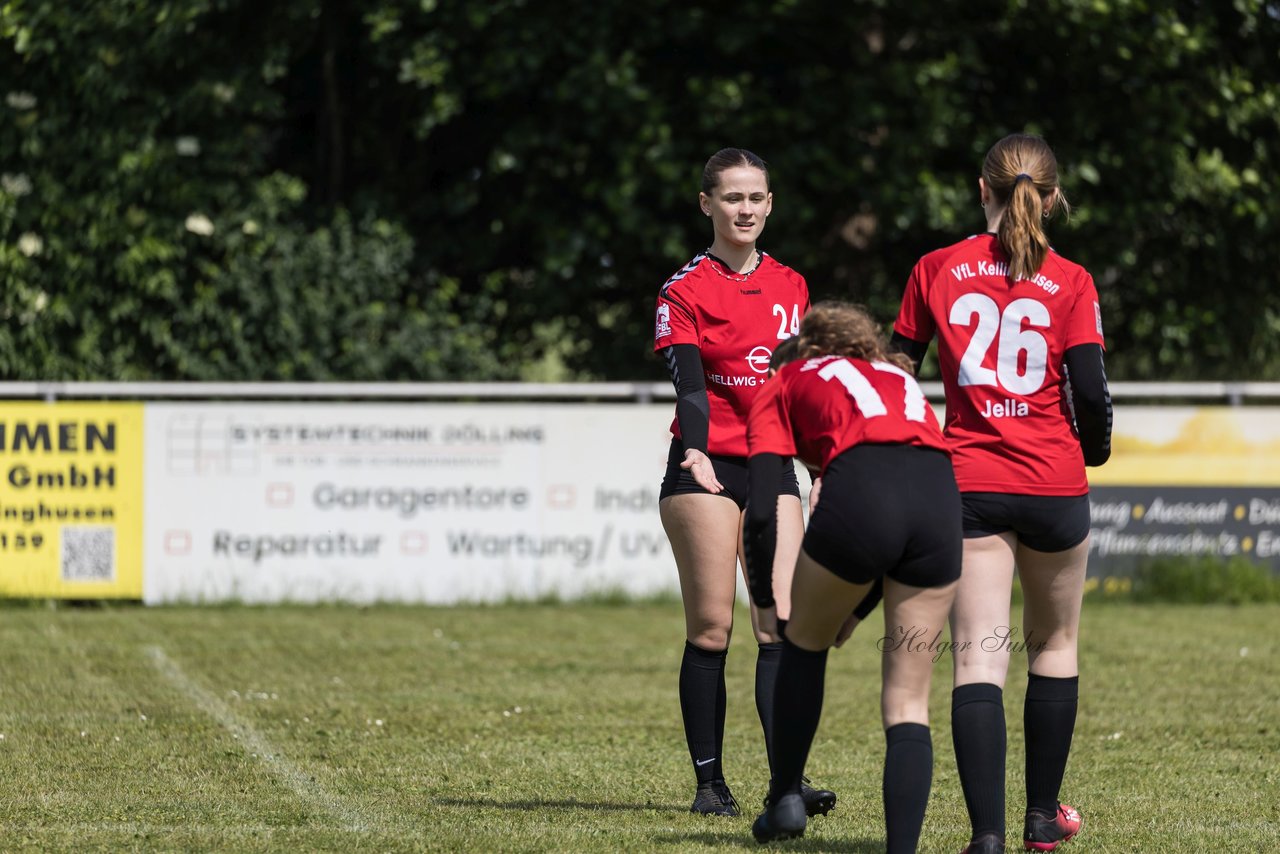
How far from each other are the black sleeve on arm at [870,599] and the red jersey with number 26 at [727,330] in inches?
42.8

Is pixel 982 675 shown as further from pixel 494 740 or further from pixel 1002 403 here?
pixel 494 740

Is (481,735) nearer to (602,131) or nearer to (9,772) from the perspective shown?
(9,772)

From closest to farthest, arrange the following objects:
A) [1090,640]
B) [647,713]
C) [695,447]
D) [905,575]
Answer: [905,575]
[695,447]
[647,713]
[1090,640]

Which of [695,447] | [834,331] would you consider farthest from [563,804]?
[834,331]

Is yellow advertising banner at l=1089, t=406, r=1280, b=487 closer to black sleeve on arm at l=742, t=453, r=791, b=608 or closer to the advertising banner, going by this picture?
the advertising banner

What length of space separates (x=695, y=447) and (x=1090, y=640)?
6236mm

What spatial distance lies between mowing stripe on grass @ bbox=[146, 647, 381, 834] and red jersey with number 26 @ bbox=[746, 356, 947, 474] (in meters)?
1.87

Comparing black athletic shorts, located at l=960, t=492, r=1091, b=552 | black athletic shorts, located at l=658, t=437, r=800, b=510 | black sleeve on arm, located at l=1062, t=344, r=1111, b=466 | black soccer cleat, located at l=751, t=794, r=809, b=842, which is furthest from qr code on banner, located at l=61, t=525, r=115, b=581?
black sleeve on arm, located at l=1062, t=344, r=1111, b=466

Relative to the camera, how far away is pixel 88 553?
12.7 meters

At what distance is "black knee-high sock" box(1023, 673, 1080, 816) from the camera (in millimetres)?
4953

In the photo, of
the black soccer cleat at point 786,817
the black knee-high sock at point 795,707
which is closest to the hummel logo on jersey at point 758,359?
the black knee-high sock at point 795,707

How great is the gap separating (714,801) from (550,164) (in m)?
11.1

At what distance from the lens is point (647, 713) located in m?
7.97

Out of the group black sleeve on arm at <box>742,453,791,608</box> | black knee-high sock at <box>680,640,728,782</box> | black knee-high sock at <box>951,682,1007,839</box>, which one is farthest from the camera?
black knee-high sock at <box>680,640,728,782</box>
